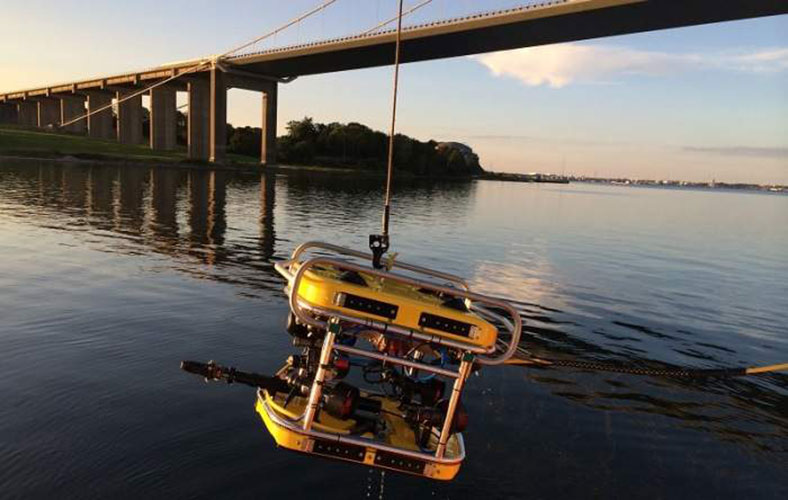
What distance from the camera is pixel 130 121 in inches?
4692

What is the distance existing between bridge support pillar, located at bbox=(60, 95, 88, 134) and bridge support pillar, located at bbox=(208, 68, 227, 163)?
5958 centimetres

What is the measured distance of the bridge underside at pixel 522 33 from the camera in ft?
211

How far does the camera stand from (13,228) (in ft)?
74.3

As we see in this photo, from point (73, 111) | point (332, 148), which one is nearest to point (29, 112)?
point (73, 111)

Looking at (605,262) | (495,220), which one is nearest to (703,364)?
(605,262)

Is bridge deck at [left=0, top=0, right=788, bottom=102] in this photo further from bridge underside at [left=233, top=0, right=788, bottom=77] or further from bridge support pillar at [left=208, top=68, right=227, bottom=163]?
bridge support pillar at [left=208, top=68, right=227, bottom=163]

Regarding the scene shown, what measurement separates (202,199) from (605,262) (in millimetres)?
30353

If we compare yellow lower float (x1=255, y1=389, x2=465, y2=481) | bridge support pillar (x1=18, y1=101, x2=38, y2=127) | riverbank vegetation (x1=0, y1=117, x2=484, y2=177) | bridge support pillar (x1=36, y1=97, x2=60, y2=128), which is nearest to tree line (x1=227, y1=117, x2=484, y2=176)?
riverbank vegetation (x1=0, y1=117, x2=484, y2=177)

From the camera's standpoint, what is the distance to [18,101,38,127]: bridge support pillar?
155000 millimetres

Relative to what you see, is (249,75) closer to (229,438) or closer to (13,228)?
(13,228)

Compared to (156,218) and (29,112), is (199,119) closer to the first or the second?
(156,218)

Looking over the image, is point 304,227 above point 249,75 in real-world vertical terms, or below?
below

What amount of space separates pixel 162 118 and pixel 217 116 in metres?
20.7

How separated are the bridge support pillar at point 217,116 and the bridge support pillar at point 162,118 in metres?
15.8
